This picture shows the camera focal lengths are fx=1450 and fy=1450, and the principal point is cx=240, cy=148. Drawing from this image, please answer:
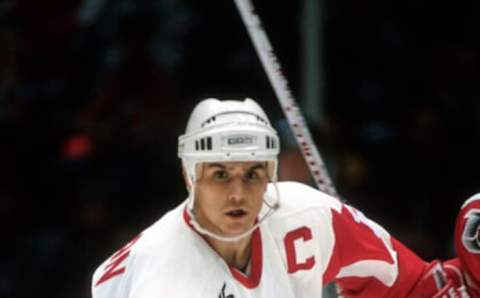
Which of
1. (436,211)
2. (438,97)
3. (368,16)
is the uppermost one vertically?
(368,16)

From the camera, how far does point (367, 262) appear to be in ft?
14.4

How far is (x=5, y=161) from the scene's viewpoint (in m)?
6.38

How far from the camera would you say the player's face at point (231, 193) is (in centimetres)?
392

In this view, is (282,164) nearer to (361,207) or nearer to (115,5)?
(361,207)

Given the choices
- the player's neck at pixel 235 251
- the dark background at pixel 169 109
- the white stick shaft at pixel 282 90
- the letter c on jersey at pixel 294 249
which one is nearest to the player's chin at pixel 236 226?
the player's neck at pixel 235 251

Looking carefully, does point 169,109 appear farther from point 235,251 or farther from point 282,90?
point 235,251

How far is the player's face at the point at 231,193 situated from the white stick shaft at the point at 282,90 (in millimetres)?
542

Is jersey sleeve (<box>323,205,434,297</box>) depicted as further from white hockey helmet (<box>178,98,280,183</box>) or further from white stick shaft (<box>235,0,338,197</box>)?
white hockey helmet (<box>178,98,280,183</box>)

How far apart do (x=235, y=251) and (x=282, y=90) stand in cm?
65

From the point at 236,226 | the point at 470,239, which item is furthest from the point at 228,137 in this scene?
the point at 470,239

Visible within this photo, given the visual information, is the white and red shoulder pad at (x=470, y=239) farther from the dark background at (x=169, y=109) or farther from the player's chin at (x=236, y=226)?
the dark background at (x=169, y=109)

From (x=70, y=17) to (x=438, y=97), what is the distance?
5.84 ft

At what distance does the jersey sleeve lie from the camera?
4.33 m

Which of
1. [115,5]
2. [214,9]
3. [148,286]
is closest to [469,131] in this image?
[214,9]
